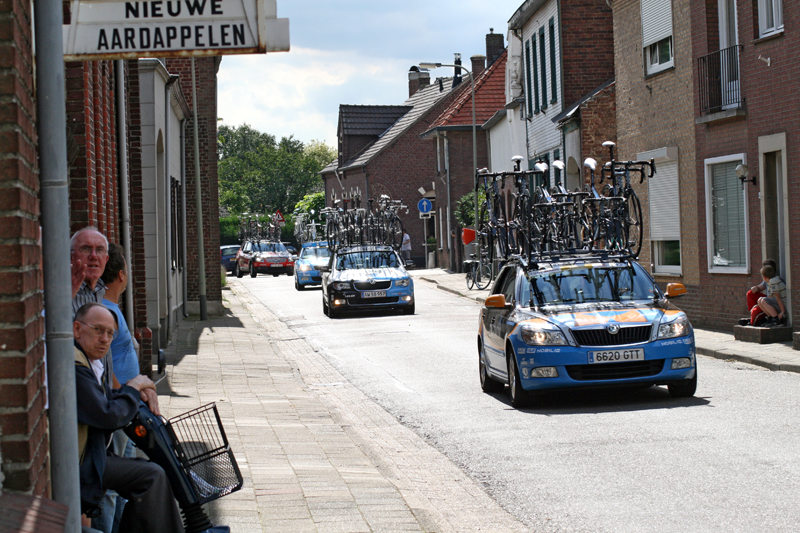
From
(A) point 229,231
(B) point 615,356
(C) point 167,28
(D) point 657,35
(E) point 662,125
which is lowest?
(B) point 615,356

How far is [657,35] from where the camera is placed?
22188 mm

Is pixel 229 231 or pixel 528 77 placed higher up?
pixel 528 77

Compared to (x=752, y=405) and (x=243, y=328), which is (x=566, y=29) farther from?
(x=752, y=405)

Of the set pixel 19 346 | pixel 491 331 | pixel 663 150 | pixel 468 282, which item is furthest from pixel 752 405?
pixel 468 282

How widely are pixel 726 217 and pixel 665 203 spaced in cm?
272

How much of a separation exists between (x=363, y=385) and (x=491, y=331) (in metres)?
2.53

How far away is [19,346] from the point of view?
133 inches

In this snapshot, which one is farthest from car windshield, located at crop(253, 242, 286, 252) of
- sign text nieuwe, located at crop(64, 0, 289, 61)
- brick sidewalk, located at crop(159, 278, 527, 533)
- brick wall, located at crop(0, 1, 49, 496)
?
brick wall, located at crop(0, 1, 49, 496)

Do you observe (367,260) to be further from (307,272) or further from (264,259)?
(264,259)

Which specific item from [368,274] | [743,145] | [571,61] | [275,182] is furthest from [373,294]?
[275,182]

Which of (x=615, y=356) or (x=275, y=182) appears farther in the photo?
(x=275, y=182)

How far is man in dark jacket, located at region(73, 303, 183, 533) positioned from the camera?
4551mm

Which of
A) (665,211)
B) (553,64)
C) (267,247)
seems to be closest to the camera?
(665,211)

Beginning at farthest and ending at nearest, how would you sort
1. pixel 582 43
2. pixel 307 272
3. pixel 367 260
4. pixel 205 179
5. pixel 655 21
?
1. pixel 307 272
2. pixel 582 43
3. pixel 205 179
4. pixel 367 260
5. pixel 655 21
